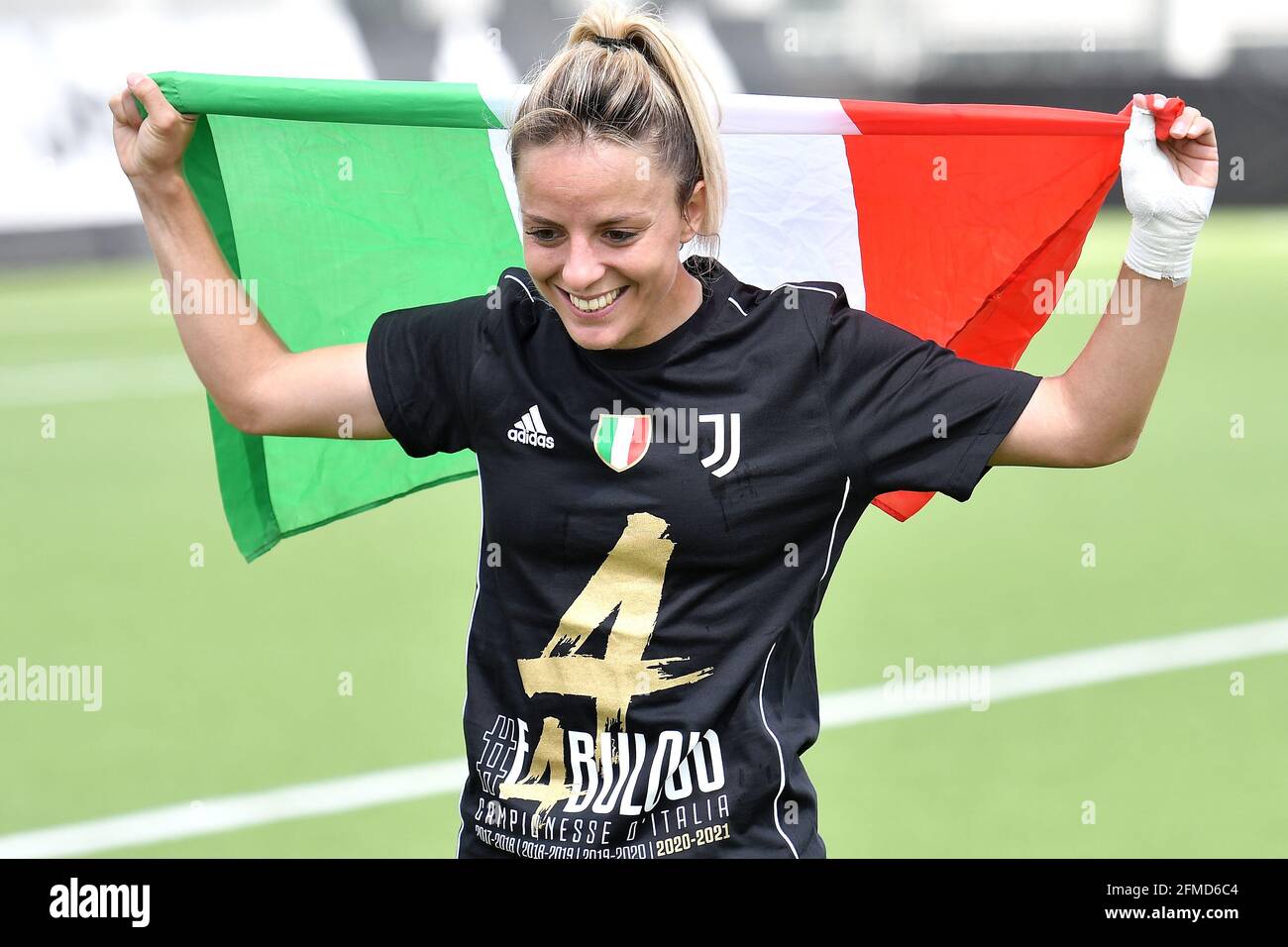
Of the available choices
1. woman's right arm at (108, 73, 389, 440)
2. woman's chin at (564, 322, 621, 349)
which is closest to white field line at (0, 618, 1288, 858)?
woman's right arm at (108, 73, 389, 440)

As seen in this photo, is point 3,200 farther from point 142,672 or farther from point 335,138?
point 335,138

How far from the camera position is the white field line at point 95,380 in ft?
41.7

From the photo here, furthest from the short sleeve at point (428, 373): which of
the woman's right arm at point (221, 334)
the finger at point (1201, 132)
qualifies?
the finger at point (1201, 132)

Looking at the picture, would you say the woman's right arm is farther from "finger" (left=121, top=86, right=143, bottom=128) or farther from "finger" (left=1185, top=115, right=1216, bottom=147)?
"finger" (left=1185, top=115, right=1216, bottom=147)

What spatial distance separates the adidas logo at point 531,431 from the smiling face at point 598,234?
0.60 feet

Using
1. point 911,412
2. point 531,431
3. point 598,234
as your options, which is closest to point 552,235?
point 598,234

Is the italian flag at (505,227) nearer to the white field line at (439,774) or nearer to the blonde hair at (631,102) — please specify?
the blonde hair at (631,102)

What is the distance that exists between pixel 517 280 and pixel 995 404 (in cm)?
90

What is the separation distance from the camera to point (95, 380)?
1336 centimetres

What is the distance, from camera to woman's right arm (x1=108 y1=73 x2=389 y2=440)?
3055 mm

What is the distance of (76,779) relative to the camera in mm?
5691

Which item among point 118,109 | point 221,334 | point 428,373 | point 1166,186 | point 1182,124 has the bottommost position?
point 428,373

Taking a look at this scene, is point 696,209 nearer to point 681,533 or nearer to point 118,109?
point 681,533

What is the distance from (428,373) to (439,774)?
3080mm
